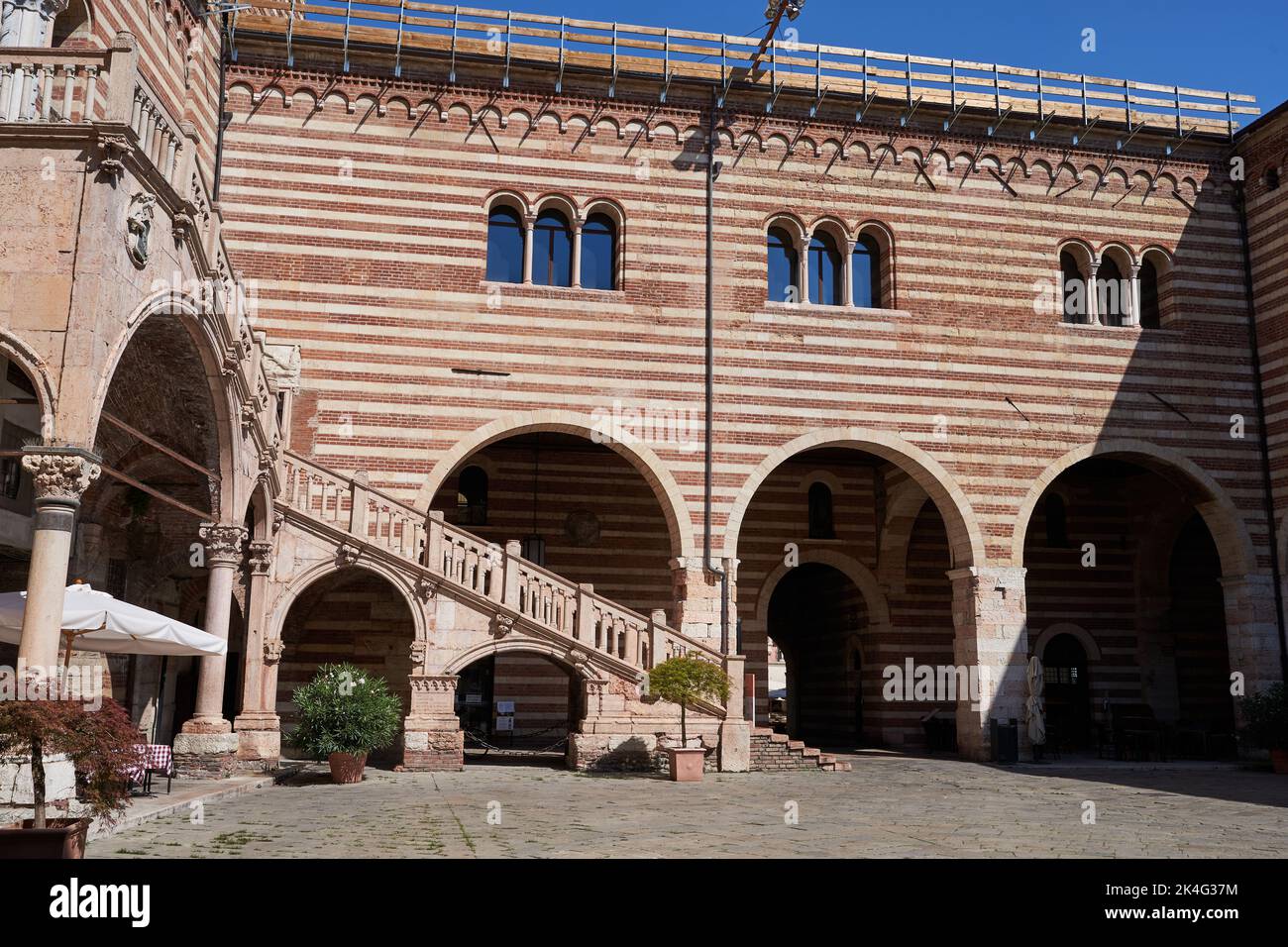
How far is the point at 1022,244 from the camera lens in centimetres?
2017

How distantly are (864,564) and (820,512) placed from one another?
1.41 metres

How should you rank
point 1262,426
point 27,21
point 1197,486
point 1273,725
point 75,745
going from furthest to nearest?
point 1262,426 < point 1197,486 < point 1273,725 < point 27,21 < point 75,745

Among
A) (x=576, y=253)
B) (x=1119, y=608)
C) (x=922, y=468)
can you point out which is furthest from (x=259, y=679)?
(x=1119, y=608)

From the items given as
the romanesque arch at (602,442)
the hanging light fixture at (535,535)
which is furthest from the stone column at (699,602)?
the hanging light fixture at (535,535)

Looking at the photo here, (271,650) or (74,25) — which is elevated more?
(74,25)

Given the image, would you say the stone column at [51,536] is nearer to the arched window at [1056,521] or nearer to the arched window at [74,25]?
the arched window at [74,25]

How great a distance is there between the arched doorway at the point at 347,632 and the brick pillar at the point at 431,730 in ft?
9.10

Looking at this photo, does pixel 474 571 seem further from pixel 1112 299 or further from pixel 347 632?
pixel 1112 299

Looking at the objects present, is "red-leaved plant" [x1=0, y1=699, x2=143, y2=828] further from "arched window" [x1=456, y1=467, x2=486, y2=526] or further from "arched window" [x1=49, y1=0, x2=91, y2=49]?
"arched window" [x1=456, y1=467, x2=486, y2=526]

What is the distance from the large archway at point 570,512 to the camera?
20969mm

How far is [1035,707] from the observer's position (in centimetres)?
1844

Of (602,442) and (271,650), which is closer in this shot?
(271,650)

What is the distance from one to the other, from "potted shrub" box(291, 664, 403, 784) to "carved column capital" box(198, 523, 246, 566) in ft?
6.23

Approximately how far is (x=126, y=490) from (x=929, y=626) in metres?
15.7
